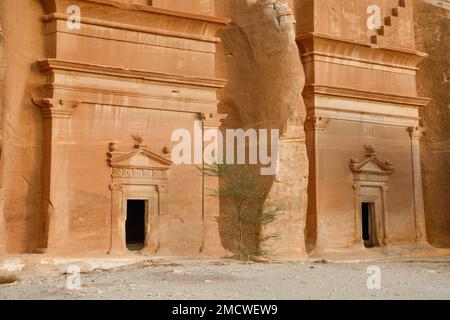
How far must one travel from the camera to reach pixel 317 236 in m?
19.4

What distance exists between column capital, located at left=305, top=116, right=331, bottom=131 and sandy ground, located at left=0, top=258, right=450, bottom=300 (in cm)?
624

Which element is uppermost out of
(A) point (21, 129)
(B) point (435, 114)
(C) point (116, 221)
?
(B) point (435, 114)

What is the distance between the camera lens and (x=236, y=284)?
10602 mm

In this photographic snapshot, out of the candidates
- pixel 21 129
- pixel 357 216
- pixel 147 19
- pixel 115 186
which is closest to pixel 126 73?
pixel 147 19

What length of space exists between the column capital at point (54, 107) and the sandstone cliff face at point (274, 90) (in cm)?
473

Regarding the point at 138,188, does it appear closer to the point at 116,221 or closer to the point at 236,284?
the point at 116,221

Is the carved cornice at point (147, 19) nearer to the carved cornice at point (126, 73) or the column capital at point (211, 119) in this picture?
the carved cornice at point (126, 73)

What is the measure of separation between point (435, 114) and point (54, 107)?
1309 centimetres

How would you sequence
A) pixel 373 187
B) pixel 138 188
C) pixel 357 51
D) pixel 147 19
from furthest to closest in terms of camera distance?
1. pixel 357 51
2. pixel 373 187
3. pixel 147 19
4. pixel 138 188

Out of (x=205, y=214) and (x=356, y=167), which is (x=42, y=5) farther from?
(x=356, y=167)

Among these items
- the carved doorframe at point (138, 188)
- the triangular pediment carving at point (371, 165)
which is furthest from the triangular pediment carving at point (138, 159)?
the triangular pediment carving at point (371, 165)

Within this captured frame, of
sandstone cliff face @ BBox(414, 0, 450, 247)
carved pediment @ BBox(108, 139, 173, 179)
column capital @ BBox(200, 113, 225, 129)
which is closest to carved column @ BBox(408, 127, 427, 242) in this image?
sandstone cliff face @ BBox(414, 0, 450, 247)

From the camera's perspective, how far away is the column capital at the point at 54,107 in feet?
50.9
